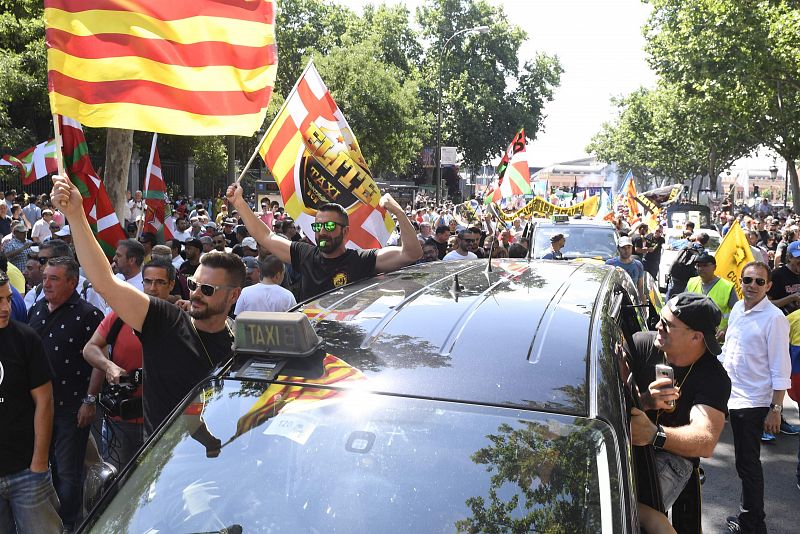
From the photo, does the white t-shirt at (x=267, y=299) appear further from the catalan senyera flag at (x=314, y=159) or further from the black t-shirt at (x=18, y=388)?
the black t-shirt at (x=18, y=388)

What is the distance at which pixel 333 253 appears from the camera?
17.7 feet

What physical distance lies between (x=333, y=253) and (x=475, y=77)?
56.9 m

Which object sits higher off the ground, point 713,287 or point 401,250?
point 401,250

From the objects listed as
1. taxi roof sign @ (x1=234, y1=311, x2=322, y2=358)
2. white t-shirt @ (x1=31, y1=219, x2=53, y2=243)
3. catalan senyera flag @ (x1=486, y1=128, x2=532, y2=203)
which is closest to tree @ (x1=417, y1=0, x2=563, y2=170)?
catalan senyera flag @ (x1=486, y1=128, x2=532, y2=203)

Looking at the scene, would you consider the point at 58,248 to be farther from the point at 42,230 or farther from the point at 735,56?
the point at 735,56

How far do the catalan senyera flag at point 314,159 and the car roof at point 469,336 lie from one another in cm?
412

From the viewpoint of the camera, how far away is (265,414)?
2562mm

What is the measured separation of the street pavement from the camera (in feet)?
18.1

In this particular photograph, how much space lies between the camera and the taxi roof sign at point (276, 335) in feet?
8.65

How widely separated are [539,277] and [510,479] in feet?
5.74

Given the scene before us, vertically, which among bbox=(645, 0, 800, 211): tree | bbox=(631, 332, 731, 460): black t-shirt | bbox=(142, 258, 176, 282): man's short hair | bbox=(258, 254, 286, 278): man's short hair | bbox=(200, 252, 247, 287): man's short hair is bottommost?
bbox=(631, 332, 731, 460): black t-shirt

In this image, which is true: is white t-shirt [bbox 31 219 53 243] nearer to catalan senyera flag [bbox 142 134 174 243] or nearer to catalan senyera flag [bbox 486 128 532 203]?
catalan senyera flag [bbox 142 134 174 243]

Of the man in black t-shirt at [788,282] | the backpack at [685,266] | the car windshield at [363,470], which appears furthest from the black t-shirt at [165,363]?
the backpack at [685,266]

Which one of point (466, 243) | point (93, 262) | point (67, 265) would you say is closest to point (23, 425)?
point (93, 262)
